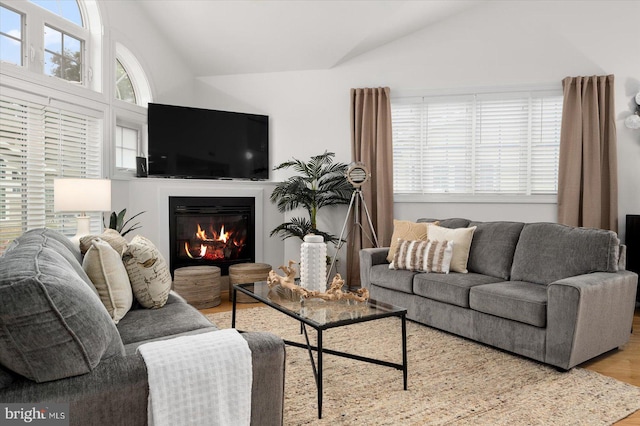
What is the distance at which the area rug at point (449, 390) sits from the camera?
2180 mm

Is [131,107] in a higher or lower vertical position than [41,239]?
higher

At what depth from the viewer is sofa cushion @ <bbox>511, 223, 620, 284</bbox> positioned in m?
3.07

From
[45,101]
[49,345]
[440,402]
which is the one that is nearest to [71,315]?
[49,345]

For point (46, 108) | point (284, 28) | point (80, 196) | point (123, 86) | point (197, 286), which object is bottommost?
point (197, 286)

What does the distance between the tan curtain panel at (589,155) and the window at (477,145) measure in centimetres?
18

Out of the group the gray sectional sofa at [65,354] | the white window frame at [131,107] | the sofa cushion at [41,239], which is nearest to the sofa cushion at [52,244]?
the sofa cushion at [41,239]

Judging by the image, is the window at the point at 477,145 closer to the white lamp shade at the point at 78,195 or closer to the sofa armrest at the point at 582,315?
the sofa armrest at the point at 582,315

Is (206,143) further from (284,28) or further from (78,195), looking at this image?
(78,195)

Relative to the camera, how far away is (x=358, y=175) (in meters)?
4.88

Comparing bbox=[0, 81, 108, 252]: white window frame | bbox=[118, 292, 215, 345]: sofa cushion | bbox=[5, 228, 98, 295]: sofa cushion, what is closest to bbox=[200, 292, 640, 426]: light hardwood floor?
bbox=[118, 292, 215, 345]: sofa cushion

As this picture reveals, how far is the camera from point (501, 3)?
492 centimetres

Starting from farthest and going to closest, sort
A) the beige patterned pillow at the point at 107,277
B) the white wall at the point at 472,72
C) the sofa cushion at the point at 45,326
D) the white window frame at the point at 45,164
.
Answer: the white wall at the point at 472,72, the white window frame at the point at 45,164, the beige patterned pillow at the point at 107,277, the sofa cushion at the point at 45,326

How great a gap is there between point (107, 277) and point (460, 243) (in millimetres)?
2697

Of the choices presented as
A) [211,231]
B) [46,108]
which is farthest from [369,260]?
[46,108]
